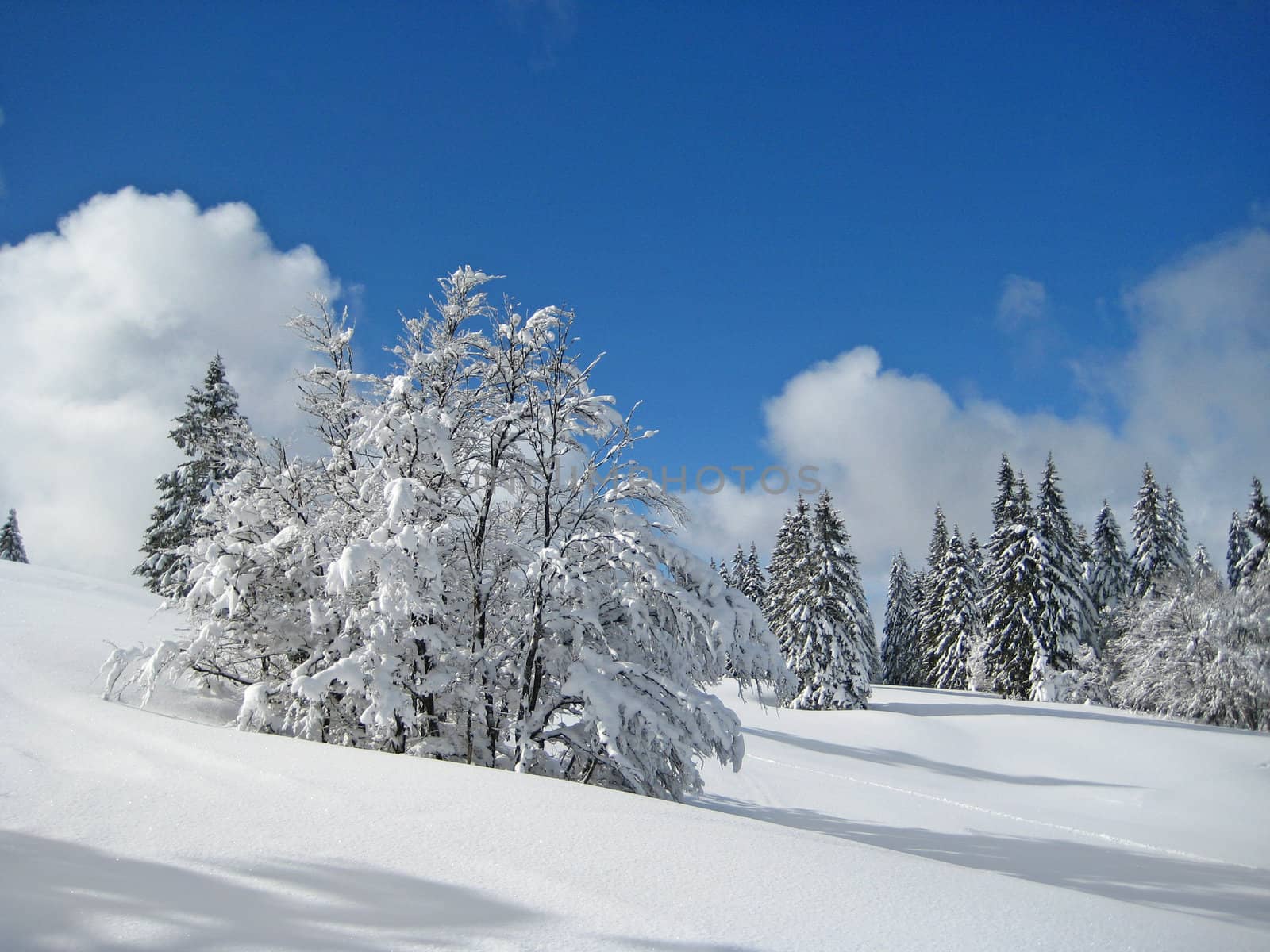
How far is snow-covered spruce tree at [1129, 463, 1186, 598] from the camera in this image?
39.0 m

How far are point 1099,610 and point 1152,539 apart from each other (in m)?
5.16

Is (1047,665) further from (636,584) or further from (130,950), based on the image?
(130,950)

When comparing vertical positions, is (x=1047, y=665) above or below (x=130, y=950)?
above

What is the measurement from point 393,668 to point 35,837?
4.35 metres

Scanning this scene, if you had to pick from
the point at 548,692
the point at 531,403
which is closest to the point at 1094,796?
the point at 548,692

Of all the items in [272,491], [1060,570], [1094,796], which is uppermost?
[1060,570]

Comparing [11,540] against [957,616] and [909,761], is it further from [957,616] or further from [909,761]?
Answer: [957,616]

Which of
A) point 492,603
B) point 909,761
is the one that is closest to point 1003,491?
point 909,761

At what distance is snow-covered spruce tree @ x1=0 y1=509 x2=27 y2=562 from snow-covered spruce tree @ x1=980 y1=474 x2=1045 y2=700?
175 ft

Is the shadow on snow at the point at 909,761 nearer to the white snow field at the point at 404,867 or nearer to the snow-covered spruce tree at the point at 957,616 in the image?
the white snow field at the point at 404,867

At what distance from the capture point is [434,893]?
10.4ft

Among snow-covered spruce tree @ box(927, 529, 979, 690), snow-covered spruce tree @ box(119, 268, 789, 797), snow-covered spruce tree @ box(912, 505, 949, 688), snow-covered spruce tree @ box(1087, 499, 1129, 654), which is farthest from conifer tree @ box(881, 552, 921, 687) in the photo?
snow-covered spruce tree @ box(119, 268, 789, 797)

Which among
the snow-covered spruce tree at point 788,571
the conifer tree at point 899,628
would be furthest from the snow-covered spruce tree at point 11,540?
the conifer tree at point 899,628

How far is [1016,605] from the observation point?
119ft
